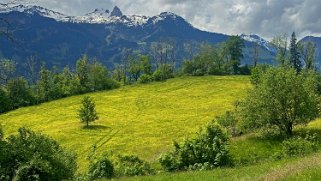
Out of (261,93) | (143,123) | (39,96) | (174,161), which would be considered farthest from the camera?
(39,96)

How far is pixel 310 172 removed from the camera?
1667cm

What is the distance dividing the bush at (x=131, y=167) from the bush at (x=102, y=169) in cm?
75

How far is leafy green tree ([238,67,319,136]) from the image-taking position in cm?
4978

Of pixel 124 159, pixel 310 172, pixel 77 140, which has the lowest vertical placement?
pixel 77 140

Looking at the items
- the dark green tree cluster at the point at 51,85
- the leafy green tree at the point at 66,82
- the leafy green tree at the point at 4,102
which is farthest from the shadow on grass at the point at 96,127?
the leafy green tree at the point at 66,82

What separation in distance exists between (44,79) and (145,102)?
51260mm

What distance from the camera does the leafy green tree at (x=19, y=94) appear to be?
15662 centimetres

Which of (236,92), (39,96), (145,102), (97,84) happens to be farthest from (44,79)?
(236,92)

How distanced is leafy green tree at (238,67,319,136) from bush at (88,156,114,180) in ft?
66.9

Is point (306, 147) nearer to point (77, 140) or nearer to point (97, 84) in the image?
point (77, 140)

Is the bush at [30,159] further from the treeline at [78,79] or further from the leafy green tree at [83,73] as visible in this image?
the leafy green tree at [83,73]

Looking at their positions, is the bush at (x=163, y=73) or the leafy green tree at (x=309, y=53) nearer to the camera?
the leafy green tree at (x=309, y=53)

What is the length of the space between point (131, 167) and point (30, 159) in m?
9.38

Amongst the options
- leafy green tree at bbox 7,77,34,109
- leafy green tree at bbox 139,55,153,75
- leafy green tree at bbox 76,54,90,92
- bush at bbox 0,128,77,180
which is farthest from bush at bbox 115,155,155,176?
leafy green tree at bbox 139,55,153,75
